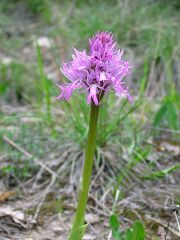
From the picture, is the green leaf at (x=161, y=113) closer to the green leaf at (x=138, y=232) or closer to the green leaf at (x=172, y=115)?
the green leaf at (x=172, y=115)

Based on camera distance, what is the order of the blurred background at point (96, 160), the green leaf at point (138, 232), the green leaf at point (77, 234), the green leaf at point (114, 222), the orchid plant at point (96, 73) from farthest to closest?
the blurred background at point (96, 160)
the green leaf at point (114, 222)
the green leaf at point (138, 232)
the green leaf at point (77, 234)
the orchid plant at point (96, 73)

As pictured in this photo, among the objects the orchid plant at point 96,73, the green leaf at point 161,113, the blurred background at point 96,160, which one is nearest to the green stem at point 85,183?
the orchid plant at point 96,73

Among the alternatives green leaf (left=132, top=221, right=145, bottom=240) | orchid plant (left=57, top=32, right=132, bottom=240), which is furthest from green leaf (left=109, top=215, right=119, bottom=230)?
orchid plant (left=57, top=32, right=132, bottom=240)

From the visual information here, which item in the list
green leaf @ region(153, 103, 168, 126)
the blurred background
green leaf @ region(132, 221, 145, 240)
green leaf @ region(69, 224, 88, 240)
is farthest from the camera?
green leaf @ region(153, 103, 168, 126)

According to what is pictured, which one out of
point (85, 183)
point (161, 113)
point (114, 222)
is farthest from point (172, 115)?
point (85, 183)

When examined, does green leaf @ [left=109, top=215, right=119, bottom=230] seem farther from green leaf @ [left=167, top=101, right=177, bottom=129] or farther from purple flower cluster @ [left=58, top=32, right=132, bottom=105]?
green leaf @ [left=167, top=101, right=177, bottom=129]

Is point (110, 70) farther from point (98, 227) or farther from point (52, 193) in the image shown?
point (52, 193)

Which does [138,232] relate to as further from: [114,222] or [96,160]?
[96,160]

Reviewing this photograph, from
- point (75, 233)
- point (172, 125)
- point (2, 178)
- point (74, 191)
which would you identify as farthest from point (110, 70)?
point (172, 125)
